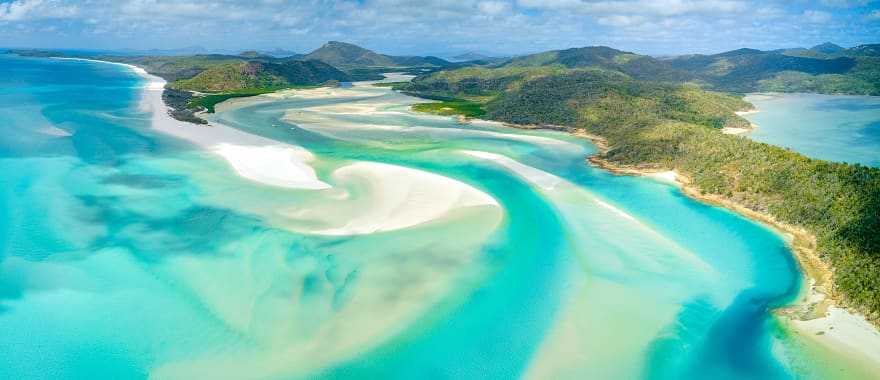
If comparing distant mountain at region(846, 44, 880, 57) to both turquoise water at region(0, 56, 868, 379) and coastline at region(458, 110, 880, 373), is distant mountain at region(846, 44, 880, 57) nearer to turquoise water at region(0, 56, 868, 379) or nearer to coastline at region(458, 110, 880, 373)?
turquoise water at region(0, 56, 868, 379)

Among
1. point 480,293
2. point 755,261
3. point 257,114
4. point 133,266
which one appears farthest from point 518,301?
point 257,114

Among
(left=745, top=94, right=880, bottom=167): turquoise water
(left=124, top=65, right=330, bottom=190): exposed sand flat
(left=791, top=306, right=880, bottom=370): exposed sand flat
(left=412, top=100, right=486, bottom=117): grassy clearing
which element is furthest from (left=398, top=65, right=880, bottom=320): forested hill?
(left=124, top=65, right=330, bottom=190): exposed sand flat

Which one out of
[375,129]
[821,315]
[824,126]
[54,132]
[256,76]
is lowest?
[821,315]

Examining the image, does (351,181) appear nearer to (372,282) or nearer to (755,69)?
(372,282)

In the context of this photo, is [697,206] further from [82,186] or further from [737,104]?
[737,104]

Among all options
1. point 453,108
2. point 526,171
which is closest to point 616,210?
point 526,171

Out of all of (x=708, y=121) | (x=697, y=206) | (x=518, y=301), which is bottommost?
(x=518, y=301)

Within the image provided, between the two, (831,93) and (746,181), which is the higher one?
Answer: (831,93)
